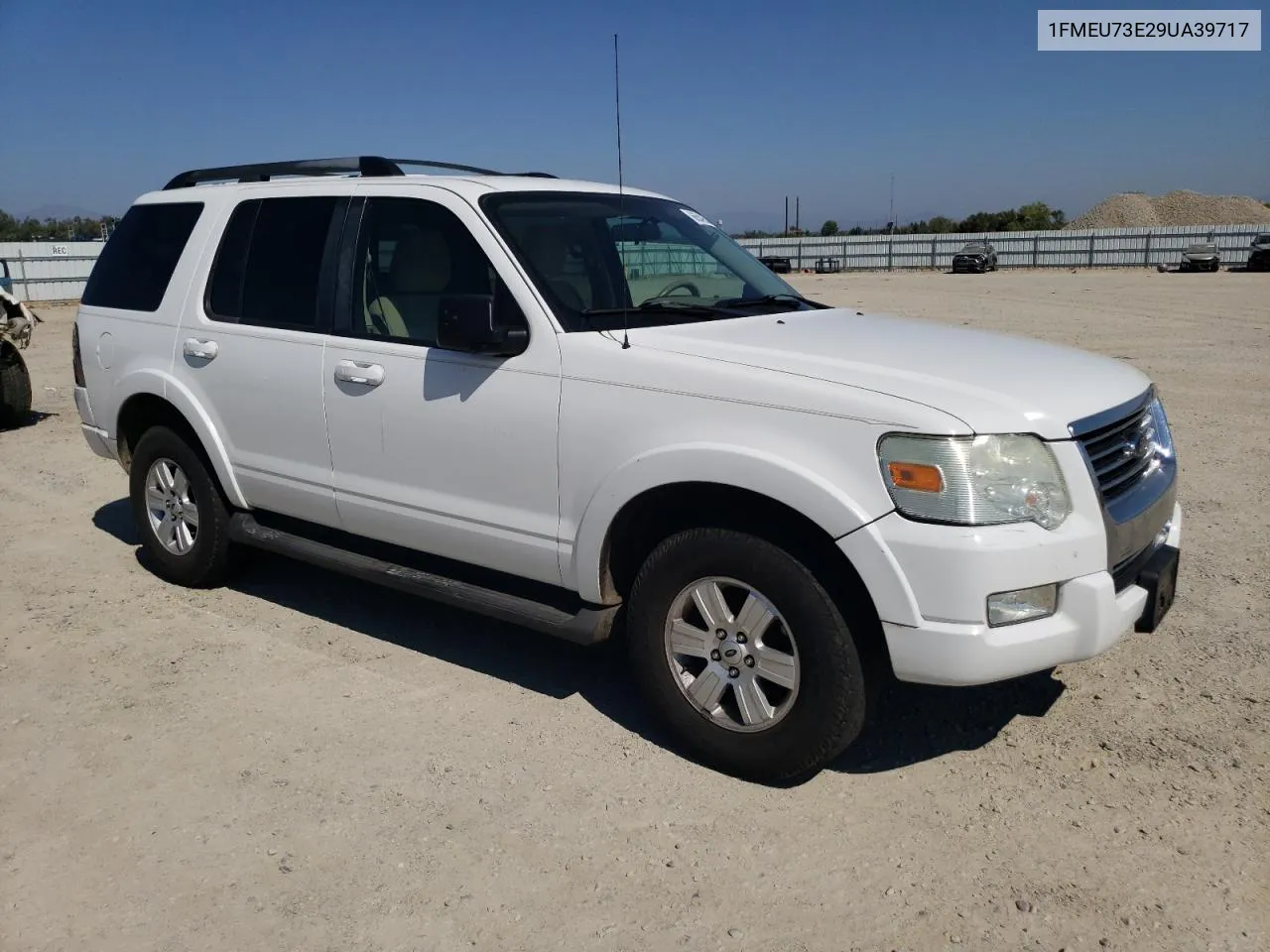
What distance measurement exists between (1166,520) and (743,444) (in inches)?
64.7

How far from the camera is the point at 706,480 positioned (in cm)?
348

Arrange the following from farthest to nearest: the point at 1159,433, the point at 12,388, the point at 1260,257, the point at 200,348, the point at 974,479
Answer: the point at 1260,257 < the point at 12,388 < the point at 200,348 < the point at 1159,433 < the point at 974,479

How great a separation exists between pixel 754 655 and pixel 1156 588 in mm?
1312

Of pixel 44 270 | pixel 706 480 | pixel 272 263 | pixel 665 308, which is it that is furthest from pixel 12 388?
pixel 44 270

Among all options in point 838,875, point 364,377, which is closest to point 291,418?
point 364,377

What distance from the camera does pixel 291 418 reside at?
188 inches

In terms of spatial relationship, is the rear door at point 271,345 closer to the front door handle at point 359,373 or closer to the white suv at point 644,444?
the white suv at point 644,444

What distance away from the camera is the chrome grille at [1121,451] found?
3.36 metres

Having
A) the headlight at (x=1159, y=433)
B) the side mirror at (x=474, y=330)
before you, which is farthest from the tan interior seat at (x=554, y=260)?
the headlight at (x=1159, y=433)

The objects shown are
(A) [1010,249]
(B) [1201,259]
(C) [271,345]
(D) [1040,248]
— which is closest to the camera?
(C) [271,345]

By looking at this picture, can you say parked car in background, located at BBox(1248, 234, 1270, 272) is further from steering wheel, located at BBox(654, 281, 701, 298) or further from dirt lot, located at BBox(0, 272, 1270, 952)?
steering wheel, located at BBox(654, 281, 701, 298)

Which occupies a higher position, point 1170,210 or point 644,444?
point 1170,210

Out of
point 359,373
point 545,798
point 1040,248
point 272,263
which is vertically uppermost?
point 1040,248

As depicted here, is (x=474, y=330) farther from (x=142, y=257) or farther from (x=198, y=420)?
(x=142, y=257)
